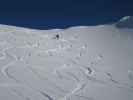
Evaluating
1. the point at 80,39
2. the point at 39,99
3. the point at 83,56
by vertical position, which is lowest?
the point at 39,99

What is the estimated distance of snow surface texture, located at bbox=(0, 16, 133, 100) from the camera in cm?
176

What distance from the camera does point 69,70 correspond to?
2.43 metres

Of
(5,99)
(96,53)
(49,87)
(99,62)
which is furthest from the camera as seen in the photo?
(96,53)

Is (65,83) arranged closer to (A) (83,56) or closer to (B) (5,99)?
(B) (5,99)

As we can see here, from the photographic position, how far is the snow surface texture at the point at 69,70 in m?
1.76

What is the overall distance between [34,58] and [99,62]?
105cm

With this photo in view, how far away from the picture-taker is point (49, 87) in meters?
1.89

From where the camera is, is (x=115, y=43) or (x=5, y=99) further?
(x=115, y=43)

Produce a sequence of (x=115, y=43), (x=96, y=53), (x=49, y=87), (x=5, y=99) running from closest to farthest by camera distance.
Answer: (x=5, y=99), (x=49, y=87), (x=96, y=53), (x=115, y=43)

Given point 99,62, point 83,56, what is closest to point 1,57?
point 83,56

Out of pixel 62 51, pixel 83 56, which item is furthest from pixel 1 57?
pixel 83 56

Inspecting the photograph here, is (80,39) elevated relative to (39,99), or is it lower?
elevated

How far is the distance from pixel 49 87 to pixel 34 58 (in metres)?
1.17

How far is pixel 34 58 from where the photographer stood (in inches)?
117
